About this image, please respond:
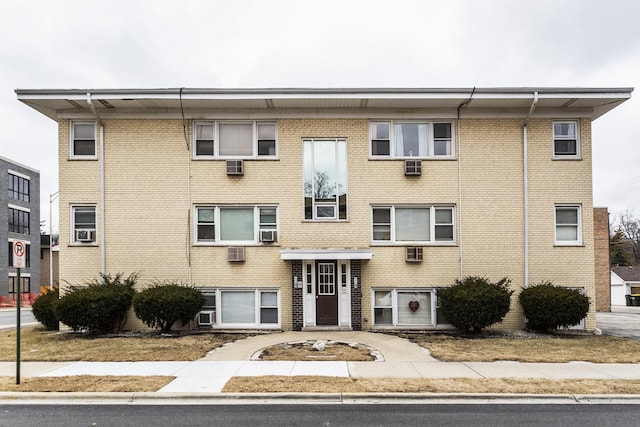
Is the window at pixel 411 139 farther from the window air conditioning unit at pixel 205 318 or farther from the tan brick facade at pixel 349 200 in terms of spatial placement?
the window air conditioning unit at pixel 205 318

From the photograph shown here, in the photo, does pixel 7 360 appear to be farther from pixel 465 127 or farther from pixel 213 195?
pixel 465 127

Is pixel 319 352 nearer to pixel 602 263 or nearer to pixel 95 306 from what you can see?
pixel 95 306

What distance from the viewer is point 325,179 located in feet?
49.2

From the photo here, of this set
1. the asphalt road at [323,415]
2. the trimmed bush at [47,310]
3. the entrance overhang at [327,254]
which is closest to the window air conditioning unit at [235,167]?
the entrance overhang at [327,254]

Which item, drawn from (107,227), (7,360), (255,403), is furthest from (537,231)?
(7,360)

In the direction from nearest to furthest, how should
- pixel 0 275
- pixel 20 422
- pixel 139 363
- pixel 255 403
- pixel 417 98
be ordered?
pixel 20 422 → pixel 255 403 → pixel 139 363 → pixel 417 98 → pixel 0 275

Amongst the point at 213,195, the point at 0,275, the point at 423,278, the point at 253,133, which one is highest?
the point at 253,133

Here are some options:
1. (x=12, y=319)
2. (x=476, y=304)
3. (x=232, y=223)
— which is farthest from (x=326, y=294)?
(x=12, y=319)

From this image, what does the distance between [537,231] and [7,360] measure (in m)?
15.6

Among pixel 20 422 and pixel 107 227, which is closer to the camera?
pixel 20 422

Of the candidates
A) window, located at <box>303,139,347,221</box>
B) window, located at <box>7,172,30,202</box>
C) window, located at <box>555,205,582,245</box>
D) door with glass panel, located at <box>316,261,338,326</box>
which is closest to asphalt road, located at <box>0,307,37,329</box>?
door with glass panel, located at <box>316,261,338,326</box>

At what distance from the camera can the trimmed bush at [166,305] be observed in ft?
43.3

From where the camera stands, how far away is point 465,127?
49.2 ft

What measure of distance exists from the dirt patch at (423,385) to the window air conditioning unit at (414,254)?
21.5ft
